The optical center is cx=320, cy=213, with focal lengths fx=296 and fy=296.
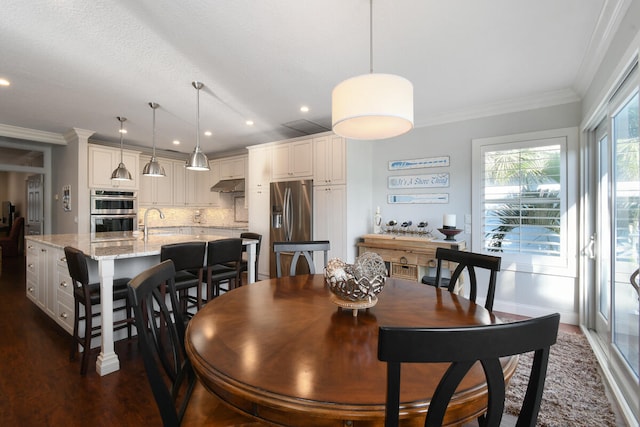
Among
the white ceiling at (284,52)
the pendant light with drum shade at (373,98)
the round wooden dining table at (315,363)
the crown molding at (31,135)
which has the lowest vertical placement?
the round wooden dining table at (315,363)

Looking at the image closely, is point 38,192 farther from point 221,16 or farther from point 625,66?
point 625,66

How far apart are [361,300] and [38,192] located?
762cm

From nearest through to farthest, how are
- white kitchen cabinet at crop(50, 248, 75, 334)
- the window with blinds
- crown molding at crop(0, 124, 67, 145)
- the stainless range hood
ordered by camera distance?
white kitchen cabinet at crop(50, 248, 75, 334) → the window with blinds → crown molding at crop(0, 124, 67, 145) → the stainless range hood

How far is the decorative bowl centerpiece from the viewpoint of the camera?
1.30m

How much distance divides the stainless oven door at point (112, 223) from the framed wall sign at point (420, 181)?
15.6ft

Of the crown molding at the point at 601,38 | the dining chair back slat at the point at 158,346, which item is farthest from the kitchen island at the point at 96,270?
the crown molding at the point at 601,38

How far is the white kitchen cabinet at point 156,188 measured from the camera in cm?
604

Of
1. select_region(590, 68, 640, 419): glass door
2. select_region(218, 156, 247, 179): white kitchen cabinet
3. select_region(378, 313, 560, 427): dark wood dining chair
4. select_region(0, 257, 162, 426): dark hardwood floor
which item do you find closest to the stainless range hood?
select_region(218, 156, 247, 179): white kitchen cabinet

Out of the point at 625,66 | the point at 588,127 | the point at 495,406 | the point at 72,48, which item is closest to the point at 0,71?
the point at 72,48

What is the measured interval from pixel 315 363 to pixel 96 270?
277cm

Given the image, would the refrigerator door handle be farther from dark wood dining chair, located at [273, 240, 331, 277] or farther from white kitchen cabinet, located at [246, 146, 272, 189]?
dark wood dining chair, located at [273, 240, 331, 277]

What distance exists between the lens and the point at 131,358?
2.46m

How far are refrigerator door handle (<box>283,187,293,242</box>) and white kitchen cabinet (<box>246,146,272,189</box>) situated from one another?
529 millimetres

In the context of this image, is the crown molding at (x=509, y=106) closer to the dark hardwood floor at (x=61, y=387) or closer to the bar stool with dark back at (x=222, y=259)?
the bar stool with dark back at (x=222, y=259)
